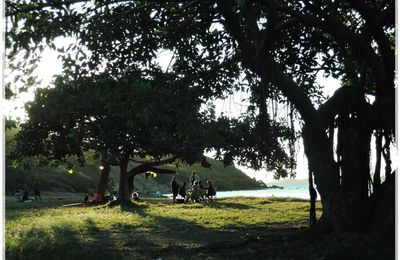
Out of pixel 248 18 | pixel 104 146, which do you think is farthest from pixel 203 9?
pixel 104 146

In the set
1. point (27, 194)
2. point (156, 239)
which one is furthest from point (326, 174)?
point (27, 194)

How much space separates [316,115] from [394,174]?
2154mm

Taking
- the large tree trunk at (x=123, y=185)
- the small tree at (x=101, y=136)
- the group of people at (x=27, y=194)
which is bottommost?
the group of people at (x=27, y=194)

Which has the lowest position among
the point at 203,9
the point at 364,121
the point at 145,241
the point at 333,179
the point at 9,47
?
the point at 145,241

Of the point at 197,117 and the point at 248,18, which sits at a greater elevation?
the point at 248,18

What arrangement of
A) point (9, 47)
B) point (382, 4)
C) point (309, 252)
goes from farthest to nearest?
point (382, 4) < point (9, 47) < point (309, 252)

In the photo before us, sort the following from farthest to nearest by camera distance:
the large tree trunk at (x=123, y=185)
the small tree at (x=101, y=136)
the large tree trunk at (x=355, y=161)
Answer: the large tree trunk at (x=123, y=185), the small tree at (x=101, y=136), the large tree trunk at (x=355, y=161)

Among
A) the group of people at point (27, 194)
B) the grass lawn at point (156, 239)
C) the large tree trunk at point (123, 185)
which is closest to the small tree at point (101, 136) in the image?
the large tree trunk at point (123, 185)

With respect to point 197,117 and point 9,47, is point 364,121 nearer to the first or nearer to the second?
point 197,117

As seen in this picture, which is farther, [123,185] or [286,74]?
[123,185]

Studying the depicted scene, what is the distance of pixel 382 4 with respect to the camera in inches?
539

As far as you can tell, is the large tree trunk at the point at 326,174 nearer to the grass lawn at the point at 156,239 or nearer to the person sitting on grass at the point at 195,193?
the grass lawn at the point at 156,239

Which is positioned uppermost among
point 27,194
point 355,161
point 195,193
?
point 355,161

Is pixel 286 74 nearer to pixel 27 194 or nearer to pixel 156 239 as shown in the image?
pixel 156 239
